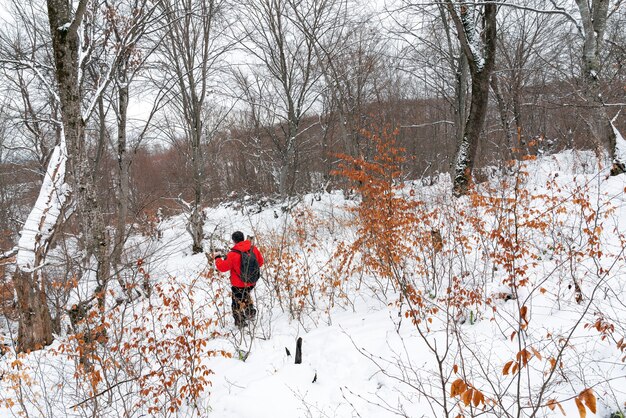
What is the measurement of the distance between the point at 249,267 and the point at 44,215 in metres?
3.30

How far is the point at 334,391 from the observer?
134 inches

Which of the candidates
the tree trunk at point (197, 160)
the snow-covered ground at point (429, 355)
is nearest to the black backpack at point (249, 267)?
the snow-covered ground at point (429, 355)

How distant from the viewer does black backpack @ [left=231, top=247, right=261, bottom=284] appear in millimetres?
5344

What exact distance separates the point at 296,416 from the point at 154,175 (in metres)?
31.4

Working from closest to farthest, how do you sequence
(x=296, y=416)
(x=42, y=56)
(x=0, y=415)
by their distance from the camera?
(x=296, y=416) < (x=0, y=415) < (x=42, y=56)

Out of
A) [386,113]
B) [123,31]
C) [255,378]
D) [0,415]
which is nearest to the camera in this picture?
[255,378]

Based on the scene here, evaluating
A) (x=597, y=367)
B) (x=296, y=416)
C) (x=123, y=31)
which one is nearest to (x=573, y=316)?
(x=597, y=367)

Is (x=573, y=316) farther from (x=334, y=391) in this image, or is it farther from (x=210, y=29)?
(x=210, y=29)

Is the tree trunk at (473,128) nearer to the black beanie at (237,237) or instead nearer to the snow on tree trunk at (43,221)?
the black beanie at (237,237)

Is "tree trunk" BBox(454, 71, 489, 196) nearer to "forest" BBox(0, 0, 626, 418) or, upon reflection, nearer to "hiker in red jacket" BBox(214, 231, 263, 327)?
"forest" BBox(0, 0, 626, 418)

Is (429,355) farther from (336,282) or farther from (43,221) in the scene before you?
(43,221)

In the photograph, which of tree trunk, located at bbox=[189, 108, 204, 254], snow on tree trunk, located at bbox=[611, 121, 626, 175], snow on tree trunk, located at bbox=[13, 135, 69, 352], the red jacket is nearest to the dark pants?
the red jacket

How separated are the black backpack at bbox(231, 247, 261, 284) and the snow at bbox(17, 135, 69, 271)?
115 inches

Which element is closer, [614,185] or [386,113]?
[614,185]
